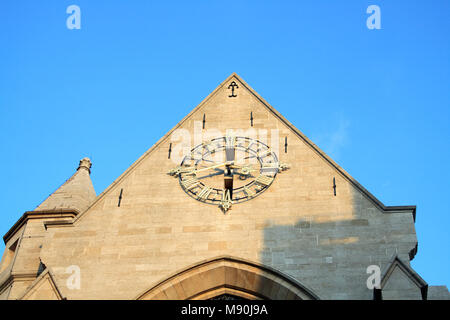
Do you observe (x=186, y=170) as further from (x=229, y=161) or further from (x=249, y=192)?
(x=249, y=192)

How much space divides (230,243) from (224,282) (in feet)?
3.00

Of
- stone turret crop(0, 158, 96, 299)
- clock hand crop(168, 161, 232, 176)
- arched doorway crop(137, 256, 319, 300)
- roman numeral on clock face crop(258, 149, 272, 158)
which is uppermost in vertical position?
roman numeral on clock face crop(258, 149, 272, 158)

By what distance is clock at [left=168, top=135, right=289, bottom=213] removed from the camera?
19.5m

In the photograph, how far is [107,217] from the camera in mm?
19422

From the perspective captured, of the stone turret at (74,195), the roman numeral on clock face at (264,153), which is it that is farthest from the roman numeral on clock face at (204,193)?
the stone turret at (74,195)

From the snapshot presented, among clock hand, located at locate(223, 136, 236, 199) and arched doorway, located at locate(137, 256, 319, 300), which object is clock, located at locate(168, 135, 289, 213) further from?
arched doorway, located at locate(137, 256, 319, 300)

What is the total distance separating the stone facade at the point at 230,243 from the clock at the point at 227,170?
0.25 meters

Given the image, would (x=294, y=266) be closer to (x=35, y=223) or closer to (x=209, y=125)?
(x=209, y=125)

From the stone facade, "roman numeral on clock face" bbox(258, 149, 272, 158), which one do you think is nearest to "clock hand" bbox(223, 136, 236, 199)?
"roman numeral on clock face" bbox(258, 149, 272, 158)

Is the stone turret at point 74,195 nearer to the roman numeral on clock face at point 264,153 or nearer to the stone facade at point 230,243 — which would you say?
the stone facade at point 230,243

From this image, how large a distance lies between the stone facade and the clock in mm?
252

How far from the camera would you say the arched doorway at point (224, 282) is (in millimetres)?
17531

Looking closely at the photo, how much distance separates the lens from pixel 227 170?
66.1 ft

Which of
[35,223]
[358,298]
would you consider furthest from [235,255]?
[35,223]
